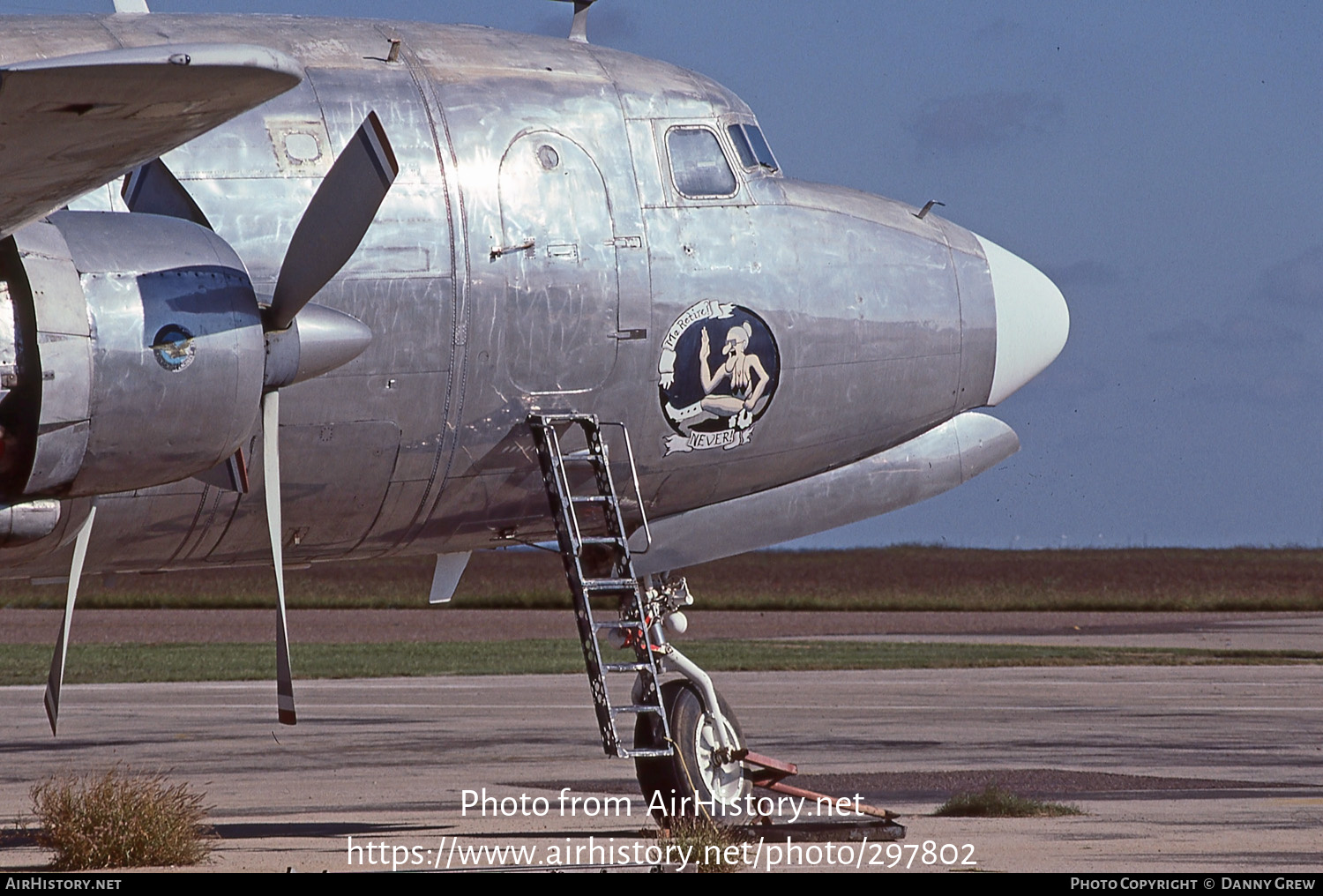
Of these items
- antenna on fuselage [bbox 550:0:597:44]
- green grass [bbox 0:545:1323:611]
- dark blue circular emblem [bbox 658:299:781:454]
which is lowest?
green grass [bbox 0:545:1323:611]

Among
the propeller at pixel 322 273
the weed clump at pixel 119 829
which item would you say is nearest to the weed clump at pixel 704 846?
the propeller at pixel 322 273

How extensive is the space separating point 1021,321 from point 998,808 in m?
4.45

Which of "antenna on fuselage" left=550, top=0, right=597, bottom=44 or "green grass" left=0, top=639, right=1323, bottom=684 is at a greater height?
"antenna on fuselage" left=550, top=0, right=597, bottom=44

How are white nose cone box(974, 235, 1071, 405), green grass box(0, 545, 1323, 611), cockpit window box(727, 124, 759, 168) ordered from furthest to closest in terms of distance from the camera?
green grass box(0, 545, 1323, 611) → white nose cone box(974, 235, 1071, 405) → cockpit window box(727, 124, 759, 168)

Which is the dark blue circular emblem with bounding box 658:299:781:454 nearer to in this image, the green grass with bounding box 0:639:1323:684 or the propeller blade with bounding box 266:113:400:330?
the propeller blade with bounding box 266:113:400:330

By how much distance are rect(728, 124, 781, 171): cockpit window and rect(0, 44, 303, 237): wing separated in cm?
823

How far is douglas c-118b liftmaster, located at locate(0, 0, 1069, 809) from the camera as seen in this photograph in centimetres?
1007

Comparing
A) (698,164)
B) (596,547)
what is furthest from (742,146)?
(596,547)

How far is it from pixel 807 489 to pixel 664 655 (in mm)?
2144

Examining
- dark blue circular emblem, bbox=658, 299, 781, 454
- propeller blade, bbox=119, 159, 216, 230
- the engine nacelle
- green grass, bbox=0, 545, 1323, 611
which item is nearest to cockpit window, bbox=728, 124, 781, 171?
dark blue circular emblem, bbox=658, 299, 781, 454

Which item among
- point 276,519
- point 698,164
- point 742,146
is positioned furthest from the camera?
point 742,146

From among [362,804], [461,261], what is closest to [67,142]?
[461,261]

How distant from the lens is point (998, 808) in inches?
672

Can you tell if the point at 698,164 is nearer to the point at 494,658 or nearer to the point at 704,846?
the point at 704,846
